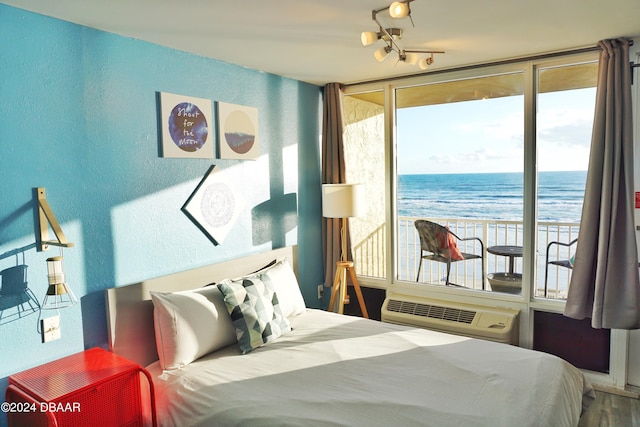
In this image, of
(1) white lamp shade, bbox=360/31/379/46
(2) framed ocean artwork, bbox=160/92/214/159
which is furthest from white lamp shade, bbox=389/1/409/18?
(2) framed ocean artwork, bbox=160/92/214/159

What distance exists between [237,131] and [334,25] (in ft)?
3.97

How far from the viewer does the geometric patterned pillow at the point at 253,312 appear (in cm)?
271

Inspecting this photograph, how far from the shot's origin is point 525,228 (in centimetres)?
349

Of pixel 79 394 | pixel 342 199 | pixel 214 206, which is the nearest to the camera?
pixel 79 394

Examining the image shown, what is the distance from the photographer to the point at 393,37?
2551mm

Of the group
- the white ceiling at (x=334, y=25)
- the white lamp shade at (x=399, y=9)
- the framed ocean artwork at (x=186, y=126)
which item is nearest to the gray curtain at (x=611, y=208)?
the white ceiling at (x=334, y=25)

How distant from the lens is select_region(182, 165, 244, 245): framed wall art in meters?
3.04

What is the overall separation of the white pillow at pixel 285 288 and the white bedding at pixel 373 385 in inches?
14.7

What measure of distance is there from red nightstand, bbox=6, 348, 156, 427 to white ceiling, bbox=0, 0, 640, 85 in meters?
1.77

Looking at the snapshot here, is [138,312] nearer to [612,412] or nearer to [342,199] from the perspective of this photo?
[342,199]

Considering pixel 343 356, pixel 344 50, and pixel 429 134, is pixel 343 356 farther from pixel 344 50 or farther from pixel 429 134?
pixel 429 134

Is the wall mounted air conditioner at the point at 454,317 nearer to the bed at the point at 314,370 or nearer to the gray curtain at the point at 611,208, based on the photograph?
the gray curtain at the point at 611,208

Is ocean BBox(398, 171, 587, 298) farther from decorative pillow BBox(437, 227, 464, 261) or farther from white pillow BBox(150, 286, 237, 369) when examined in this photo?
white pillow BBox(150, 286, 237, 369)

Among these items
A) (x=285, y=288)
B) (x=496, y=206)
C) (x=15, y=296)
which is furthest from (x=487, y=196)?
(x=15, y=296)
